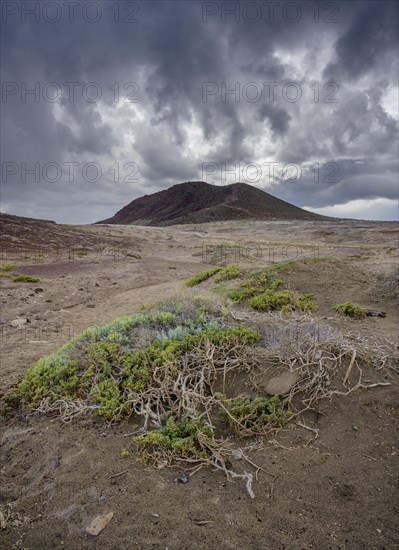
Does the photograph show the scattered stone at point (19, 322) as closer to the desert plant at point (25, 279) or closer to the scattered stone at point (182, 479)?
the desert plant at point (25, 279)

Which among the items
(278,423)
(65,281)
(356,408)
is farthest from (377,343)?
(65,281)

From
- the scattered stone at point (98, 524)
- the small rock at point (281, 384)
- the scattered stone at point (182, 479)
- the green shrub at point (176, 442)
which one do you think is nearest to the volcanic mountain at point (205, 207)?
the small rock at point (281, 384)

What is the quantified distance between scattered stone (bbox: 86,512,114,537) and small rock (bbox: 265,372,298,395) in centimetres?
205

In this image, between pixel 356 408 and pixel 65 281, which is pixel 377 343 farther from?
pixel 65 281

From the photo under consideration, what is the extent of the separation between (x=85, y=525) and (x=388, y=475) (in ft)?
8.26

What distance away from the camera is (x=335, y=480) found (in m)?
3.13

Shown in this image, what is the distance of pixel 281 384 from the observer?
416 cm

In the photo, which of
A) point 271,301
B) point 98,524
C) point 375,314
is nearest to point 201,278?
point 271,301

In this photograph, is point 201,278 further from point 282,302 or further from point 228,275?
point 282,302

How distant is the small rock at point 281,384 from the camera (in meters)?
4.11

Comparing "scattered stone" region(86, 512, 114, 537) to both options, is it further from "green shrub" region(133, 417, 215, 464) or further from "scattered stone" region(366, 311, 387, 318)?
"scattered stone" region(366, 311, 387, 318)

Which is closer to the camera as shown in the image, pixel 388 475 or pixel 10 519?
pixel 10 519

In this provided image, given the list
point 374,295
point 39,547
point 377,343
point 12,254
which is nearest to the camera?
→ point 39,547

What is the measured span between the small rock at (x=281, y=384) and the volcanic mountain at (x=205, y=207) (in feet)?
298
